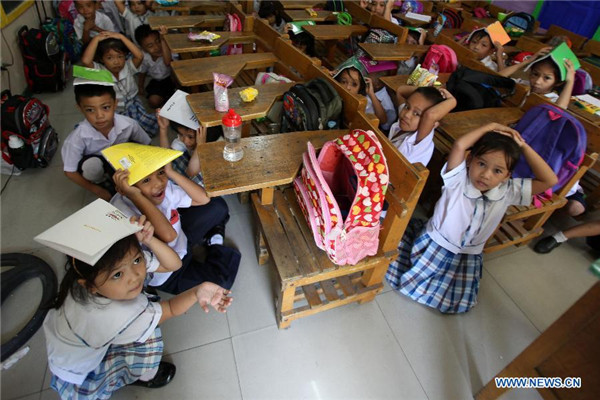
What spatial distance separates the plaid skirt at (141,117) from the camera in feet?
9.44

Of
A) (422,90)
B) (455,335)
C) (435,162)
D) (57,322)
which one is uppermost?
(422,90)

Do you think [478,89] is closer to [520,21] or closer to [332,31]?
[332,31]

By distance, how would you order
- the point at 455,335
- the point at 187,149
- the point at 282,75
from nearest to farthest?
the point at 455,335 → the point at 187,149 → the point at 282,75

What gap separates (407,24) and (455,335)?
3421mm

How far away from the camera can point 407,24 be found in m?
3.73

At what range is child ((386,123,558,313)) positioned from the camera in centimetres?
161

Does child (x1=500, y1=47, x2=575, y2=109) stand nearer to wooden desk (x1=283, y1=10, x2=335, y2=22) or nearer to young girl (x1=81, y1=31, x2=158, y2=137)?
wooden desk (x1=283, y1=10, x2=335, y2=22)

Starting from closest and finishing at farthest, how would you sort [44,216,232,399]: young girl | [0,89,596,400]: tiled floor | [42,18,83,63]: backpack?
1. [44,216,232,399]: young girl
2. [0,89,596,400]: tiled floor
3. [42,18,83,63]: backpack

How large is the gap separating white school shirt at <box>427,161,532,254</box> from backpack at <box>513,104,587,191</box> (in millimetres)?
431

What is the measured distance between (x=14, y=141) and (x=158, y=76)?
144 cm

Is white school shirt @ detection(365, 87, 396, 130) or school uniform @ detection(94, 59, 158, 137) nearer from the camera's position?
white school shirt @ detection(365, 87, 396, 130)

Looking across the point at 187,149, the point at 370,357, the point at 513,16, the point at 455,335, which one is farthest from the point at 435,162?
the point at 513,16

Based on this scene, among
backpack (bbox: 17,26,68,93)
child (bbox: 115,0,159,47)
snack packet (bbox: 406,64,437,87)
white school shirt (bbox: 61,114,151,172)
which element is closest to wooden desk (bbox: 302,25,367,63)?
snack packet (bbox: 406,64,437,87)

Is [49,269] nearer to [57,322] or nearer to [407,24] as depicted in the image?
[57,322]
